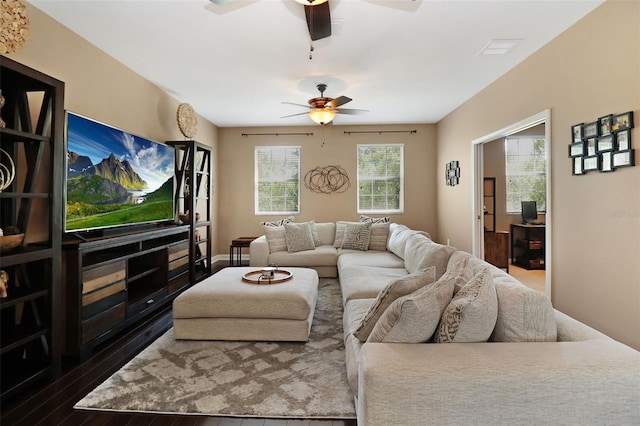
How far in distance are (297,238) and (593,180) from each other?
3.55 metres

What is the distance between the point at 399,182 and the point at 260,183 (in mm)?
2833

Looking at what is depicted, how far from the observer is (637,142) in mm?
2211

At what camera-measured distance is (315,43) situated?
3010 millimetres

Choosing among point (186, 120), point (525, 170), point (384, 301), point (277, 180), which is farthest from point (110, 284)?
point (525, 170)

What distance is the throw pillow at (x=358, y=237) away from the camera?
4.90 m

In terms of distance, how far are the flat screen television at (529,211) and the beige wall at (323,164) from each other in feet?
5.07

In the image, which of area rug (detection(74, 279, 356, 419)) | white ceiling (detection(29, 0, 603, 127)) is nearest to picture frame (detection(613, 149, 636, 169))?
white ceiling (detection(29, 0, 603, 127))

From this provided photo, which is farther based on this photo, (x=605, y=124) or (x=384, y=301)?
(x=605, y=124)

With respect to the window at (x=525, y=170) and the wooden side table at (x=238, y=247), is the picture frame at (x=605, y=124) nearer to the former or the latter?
the window at (x=525, y=170)

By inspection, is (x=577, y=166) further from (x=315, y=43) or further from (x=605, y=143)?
(x=315, y=43)

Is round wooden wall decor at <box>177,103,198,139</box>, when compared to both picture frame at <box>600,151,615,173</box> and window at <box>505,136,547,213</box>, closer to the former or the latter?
picture frame at <box>600,151,615,173</box>

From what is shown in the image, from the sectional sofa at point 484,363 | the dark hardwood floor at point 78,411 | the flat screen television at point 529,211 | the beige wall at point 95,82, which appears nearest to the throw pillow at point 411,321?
the sectional sofa at point 484,363

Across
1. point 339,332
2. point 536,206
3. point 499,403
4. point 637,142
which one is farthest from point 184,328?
point 536,206

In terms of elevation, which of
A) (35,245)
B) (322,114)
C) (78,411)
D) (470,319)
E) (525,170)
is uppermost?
(322,114)
